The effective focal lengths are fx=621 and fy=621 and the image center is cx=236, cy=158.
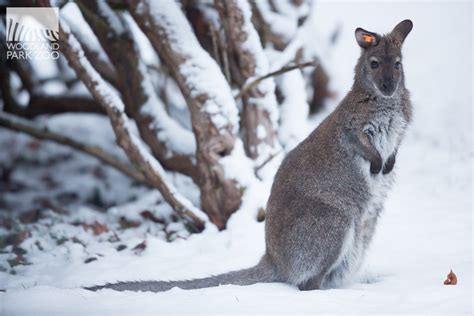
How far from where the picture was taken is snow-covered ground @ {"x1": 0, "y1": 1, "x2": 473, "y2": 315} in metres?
3.63

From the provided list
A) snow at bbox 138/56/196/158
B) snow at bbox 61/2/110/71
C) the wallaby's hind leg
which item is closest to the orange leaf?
the wallaby's hind leg

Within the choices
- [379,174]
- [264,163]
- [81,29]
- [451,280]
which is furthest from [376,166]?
[81,29]

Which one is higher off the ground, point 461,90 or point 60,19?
point 60,19

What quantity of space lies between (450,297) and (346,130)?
1354mm

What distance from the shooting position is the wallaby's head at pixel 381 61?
170 inches

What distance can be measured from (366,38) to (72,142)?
3.64 meters

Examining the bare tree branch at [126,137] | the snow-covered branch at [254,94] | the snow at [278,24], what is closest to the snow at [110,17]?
the bare tree branch at [126,137]

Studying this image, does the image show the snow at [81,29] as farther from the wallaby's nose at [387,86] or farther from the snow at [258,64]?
the wallaby's nose at [387,86]

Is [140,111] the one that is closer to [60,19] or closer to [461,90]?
[60,19]

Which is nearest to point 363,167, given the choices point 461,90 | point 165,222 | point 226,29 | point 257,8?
point 226,29

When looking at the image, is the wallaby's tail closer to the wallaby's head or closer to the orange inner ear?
the wallaby's head

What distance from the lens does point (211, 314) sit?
3.49 meters

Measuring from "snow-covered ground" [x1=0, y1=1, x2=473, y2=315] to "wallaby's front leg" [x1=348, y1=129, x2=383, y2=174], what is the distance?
1.99ft

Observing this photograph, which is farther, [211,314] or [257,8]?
[257,8]
